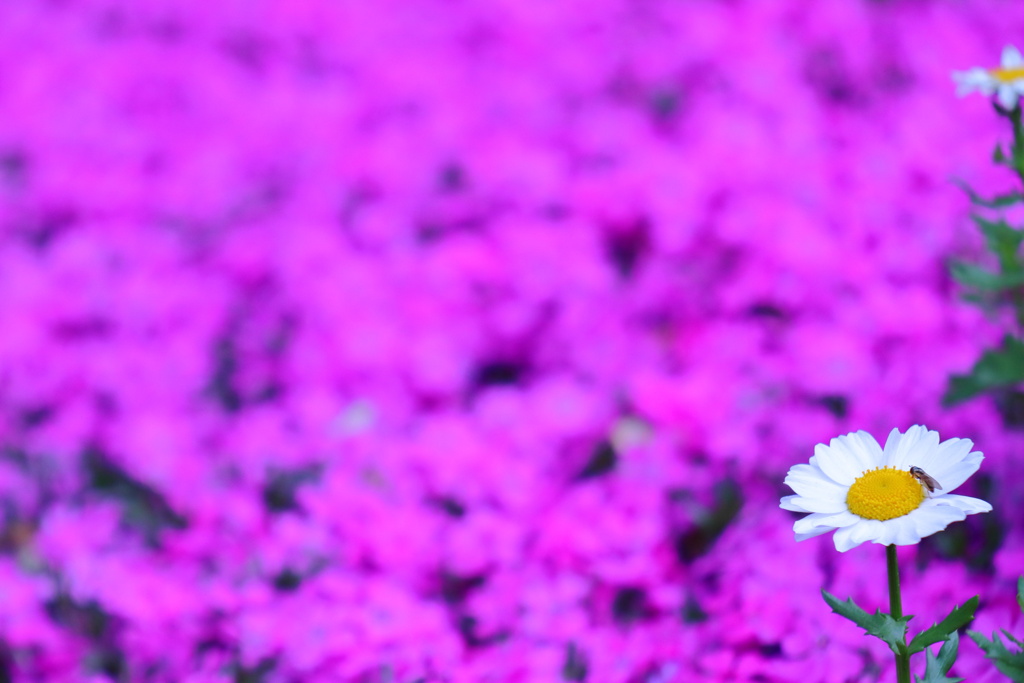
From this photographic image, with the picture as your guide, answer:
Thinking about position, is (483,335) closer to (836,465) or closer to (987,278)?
(987,278)

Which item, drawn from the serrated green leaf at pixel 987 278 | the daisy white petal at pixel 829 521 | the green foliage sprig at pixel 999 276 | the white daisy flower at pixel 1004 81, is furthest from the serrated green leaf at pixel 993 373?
the daisy white petal at pixel 829 521

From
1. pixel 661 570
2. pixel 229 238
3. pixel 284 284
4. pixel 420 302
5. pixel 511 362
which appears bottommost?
pixel 661 570

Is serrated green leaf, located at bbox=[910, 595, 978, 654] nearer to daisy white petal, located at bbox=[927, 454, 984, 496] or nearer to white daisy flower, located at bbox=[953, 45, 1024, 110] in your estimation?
daisy white petal, located at bbox=[927, 454, 984, 496]

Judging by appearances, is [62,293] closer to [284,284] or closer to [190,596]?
[284,284]

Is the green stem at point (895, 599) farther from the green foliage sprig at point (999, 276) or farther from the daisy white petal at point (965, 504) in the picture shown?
the green foliage sprig at point (999, 276)

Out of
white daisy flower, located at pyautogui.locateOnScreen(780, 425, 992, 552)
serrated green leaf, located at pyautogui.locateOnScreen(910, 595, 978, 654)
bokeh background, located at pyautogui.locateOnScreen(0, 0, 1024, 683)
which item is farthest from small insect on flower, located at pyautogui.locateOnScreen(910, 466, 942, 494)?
bokeh background, located at pyautogui.locateOnScreen(0, 0, 1024, 683)

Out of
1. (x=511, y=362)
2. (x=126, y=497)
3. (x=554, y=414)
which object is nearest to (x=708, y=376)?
(x=554, y=414)

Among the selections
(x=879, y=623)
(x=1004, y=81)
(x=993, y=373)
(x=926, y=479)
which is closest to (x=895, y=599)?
(x=879, y=623)
